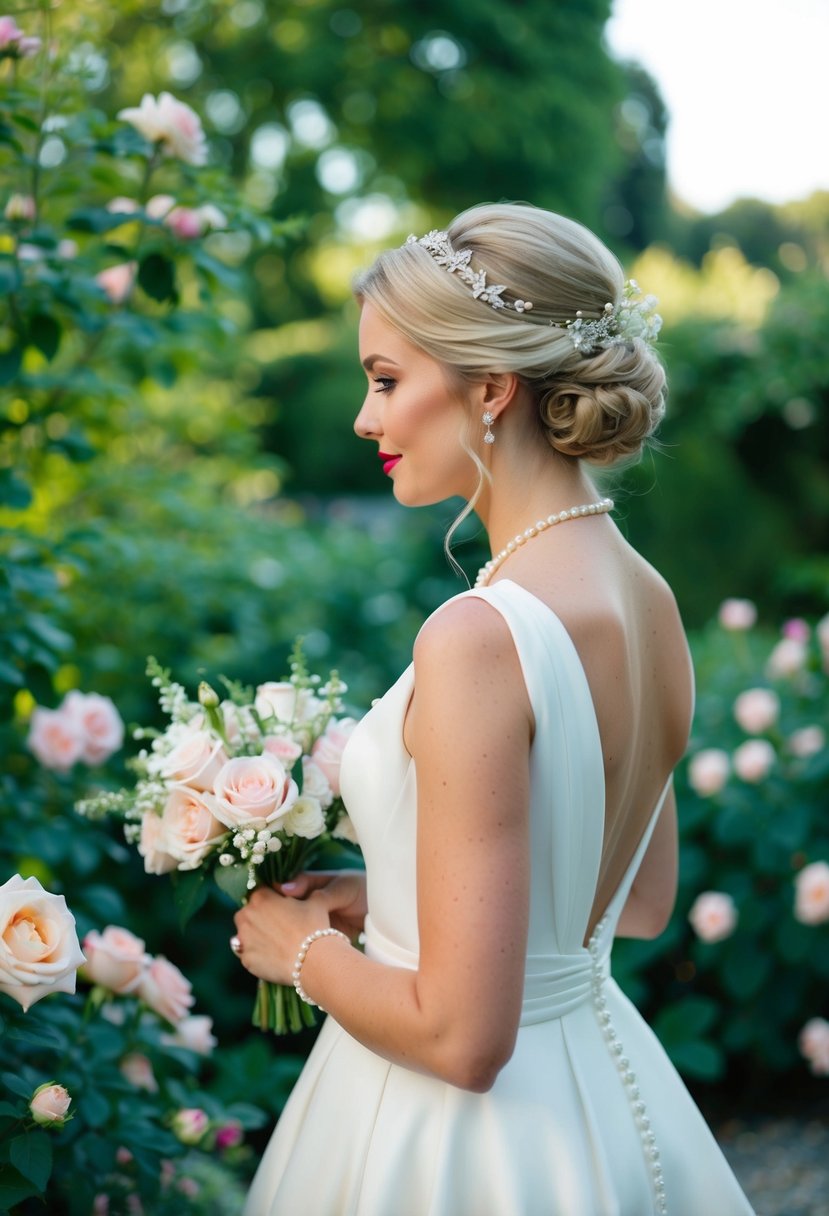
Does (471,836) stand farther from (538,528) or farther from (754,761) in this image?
(754,761)

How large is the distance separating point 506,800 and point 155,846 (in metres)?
0.63

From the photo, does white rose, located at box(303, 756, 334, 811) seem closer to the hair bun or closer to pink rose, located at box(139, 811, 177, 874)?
pink rose, located at box(139, 811, 177, 874)

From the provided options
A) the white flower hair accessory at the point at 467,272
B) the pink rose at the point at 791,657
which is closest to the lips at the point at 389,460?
the white flower hair accessory at the point at 467,272

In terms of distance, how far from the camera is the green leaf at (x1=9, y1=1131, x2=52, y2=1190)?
5.38ft

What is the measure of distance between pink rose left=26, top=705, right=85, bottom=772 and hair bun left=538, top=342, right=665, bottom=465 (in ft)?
4.46

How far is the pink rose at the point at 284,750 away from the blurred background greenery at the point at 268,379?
789 millimetres

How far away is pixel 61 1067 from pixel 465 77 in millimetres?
18822

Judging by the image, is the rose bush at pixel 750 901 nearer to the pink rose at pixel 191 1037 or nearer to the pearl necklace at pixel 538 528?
the pink rose at pixel 191 1037

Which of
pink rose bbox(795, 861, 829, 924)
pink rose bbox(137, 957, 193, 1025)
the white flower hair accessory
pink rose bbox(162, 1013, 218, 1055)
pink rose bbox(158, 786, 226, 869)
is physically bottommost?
pink rose bbox(795, 861, 829, 924)

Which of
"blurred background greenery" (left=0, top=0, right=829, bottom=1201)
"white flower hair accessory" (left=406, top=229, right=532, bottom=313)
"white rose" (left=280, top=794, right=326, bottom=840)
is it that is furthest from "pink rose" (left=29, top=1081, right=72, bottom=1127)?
"white flower hair accessory" (left=406, top=229, right=532, bottom=313)

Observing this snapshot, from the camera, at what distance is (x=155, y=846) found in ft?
5.74

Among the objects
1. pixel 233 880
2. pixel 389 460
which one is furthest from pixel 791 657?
pixel 233 880

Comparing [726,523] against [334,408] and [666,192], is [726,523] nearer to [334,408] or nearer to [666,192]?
[334,408]

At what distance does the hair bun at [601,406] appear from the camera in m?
1.71
